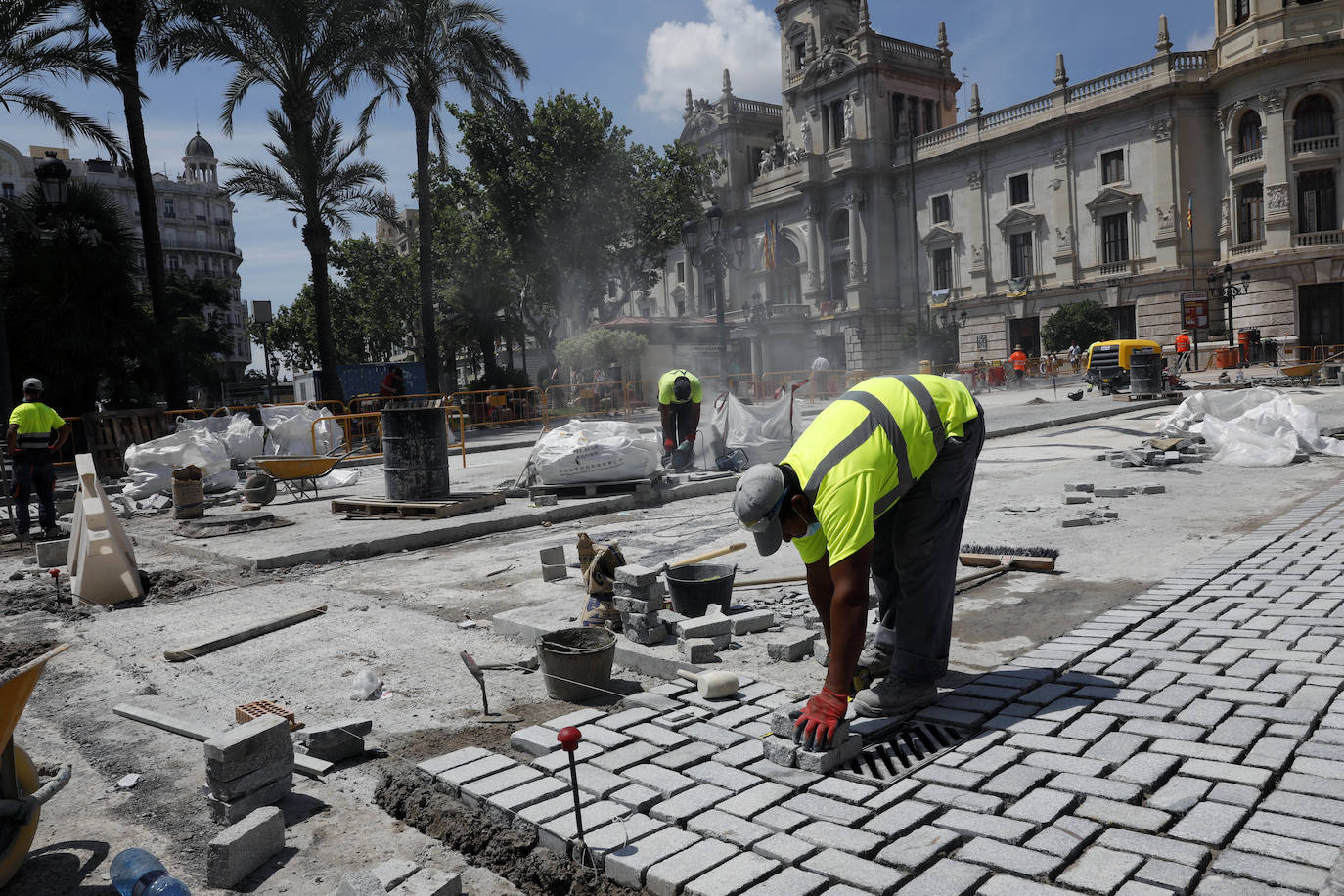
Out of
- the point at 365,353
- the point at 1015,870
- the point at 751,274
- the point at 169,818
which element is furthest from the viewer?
the point at 365,353

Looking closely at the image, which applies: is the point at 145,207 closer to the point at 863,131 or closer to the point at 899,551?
the point at 899,551

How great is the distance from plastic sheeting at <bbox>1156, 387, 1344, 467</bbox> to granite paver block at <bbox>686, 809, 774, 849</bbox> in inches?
385

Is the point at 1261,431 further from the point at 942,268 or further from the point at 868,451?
the point at 942,268

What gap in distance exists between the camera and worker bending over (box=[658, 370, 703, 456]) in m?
11.7

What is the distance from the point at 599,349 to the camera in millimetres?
34969

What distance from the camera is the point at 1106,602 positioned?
526 cm

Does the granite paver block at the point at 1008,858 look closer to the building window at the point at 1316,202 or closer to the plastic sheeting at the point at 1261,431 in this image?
the plastic sheeting at the point at 1261,431

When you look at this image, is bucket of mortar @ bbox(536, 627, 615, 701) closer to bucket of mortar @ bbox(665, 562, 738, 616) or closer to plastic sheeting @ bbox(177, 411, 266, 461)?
bucket of mortar @ bbox(665, 562, 738, 616)

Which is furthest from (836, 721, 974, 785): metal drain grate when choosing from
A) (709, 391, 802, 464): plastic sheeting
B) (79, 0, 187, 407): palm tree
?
(79, 0, 187, 407): palm tree

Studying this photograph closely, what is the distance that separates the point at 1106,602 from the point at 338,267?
150ft

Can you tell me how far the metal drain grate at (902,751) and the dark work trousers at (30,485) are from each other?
10724 millimetres

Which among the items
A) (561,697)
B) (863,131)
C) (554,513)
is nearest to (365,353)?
(863,131)

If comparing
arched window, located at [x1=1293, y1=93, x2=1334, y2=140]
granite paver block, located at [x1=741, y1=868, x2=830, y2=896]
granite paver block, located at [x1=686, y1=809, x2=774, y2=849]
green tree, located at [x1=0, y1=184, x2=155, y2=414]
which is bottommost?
granite paver block, located at [x1=741, y1=868, x2=830, y2=896]

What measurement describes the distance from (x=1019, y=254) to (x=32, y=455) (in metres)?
40.2
